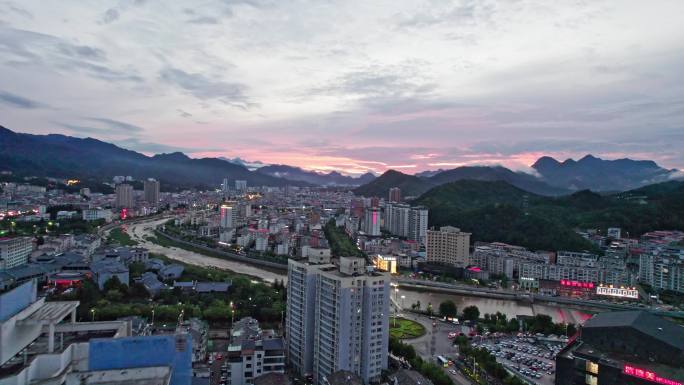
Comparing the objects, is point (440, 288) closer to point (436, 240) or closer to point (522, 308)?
point (522, 308)

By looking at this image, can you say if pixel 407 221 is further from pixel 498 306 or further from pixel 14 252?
pixel 14 252

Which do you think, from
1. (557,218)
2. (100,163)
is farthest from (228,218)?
(100,163)

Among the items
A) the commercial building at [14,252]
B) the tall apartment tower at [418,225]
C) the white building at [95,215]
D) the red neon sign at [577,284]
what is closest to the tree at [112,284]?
the commercial building at [14,252]

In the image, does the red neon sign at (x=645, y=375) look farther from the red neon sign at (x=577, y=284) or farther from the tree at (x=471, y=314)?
the red neon sign at (x=577, y=284)

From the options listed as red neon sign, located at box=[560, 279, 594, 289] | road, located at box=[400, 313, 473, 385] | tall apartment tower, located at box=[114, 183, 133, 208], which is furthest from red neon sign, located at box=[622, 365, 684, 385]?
tall apartment tower, located at box=[114, 183, 133, 208]

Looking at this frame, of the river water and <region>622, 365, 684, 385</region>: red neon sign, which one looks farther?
the river water

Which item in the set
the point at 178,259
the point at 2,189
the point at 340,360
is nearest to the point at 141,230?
the point at 178,259

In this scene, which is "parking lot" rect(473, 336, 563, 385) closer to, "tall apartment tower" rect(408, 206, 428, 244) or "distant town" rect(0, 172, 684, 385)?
"distant town" rect(0, 172, 684, 385)
